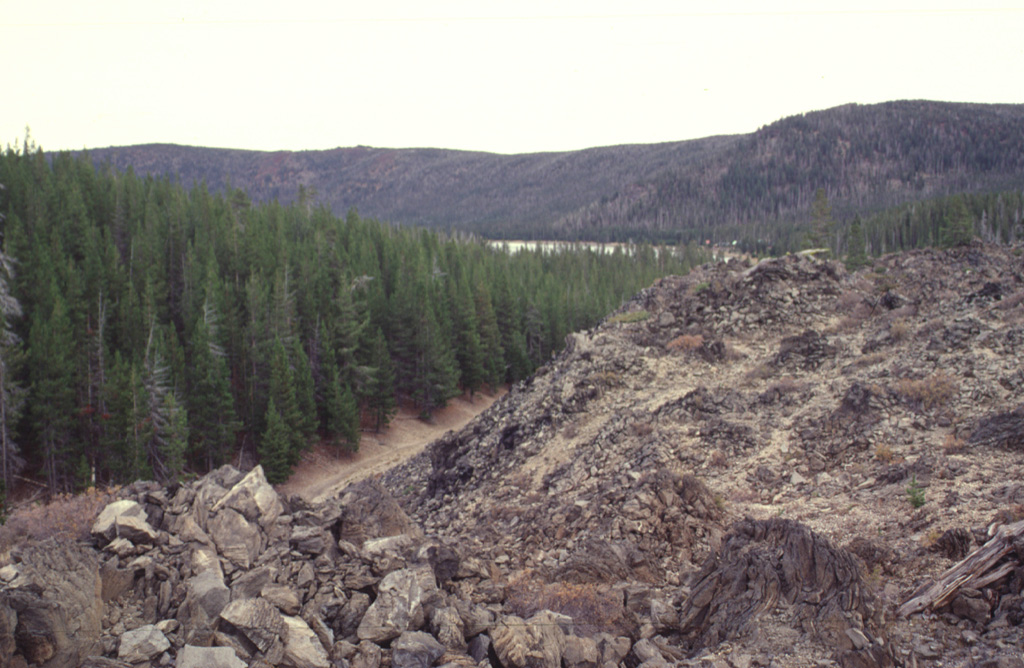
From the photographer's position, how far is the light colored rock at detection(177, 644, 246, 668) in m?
7.64

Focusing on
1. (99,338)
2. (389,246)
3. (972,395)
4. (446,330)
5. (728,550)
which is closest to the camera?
(728,550)

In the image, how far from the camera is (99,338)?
127 ft

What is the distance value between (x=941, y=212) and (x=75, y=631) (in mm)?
112544

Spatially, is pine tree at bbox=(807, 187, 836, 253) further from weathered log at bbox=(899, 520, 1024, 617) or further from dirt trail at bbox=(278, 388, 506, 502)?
weathered log at bbox=(899, 520, 1024, 617)

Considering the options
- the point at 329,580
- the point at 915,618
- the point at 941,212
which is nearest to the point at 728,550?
the point at 915,618

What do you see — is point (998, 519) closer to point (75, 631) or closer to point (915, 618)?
point (915, 618)

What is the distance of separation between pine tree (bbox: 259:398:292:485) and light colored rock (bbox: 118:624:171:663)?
1224 inches

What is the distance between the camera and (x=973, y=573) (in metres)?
8.86

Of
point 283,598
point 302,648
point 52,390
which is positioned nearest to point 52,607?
point 283,598

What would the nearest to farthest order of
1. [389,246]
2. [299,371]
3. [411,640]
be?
[411,640] → [299,371] → [389,246]

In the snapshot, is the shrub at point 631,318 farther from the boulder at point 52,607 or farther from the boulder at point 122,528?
the boulder at point 52,607

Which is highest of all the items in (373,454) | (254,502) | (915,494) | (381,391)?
(254,502)

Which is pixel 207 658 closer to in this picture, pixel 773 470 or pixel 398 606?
pixel 398 606

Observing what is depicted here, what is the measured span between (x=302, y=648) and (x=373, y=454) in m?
39.4
